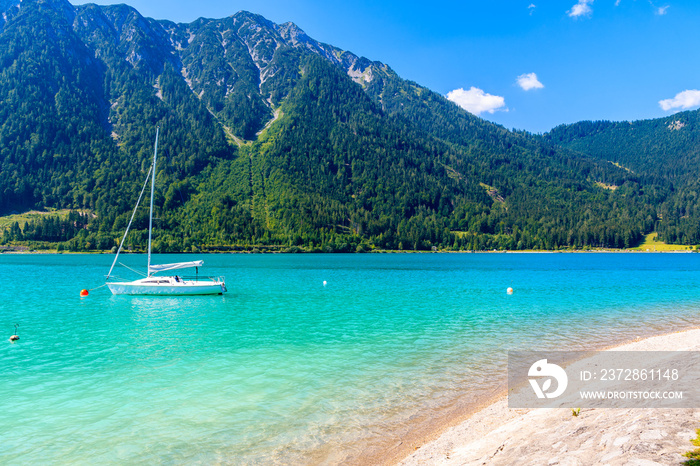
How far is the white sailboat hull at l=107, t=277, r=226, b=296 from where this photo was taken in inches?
2207

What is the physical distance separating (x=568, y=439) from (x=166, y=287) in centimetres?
5531

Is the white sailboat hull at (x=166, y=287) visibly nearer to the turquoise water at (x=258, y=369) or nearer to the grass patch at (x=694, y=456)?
the turquoise water at (x=258, y=369)

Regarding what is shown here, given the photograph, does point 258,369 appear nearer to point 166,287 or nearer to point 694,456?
point 694,456

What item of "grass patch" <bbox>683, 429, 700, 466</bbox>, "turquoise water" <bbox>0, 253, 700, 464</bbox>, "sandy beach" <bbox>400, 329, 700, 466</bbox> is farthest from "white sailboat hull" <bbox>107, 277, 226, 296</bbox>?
"grass patch" <bbox>683, 429, 700, 466</bbox>

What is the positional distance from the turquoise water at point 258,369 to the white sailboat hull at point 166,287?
18.3 ft

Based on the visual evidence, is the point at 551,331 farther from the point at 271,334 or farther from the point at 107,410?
the point at 107,410

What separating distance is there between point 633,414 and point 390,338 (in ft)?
68.0

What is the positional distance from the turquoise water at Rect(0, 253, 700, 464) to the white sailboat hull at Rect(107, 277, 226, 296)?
5592mm

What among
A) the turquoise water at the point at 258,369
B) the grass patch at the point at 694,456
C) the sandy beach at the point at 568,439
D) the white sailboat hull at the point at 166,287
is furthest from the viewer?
the white sailboat hull at the point at 166,287

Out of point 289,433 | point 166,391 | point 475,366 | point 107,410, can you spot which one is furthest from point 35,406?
point 475,366

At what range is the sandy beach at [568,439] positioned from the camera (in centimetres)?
803

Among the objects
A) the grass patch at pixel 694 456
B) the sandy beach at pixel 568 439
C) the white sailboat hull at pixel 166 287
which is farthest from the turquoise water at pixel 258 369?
the grass patch at pixel 694 456

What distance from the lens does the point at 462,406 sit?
55.6ft

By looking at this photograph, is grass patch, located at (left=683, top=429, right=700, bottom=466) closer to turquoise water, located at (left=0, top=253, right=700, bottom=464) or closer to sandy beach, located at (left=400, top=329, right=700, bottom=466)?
sandy beach, located at (left=400, top=329, right=700, bottom=466)
